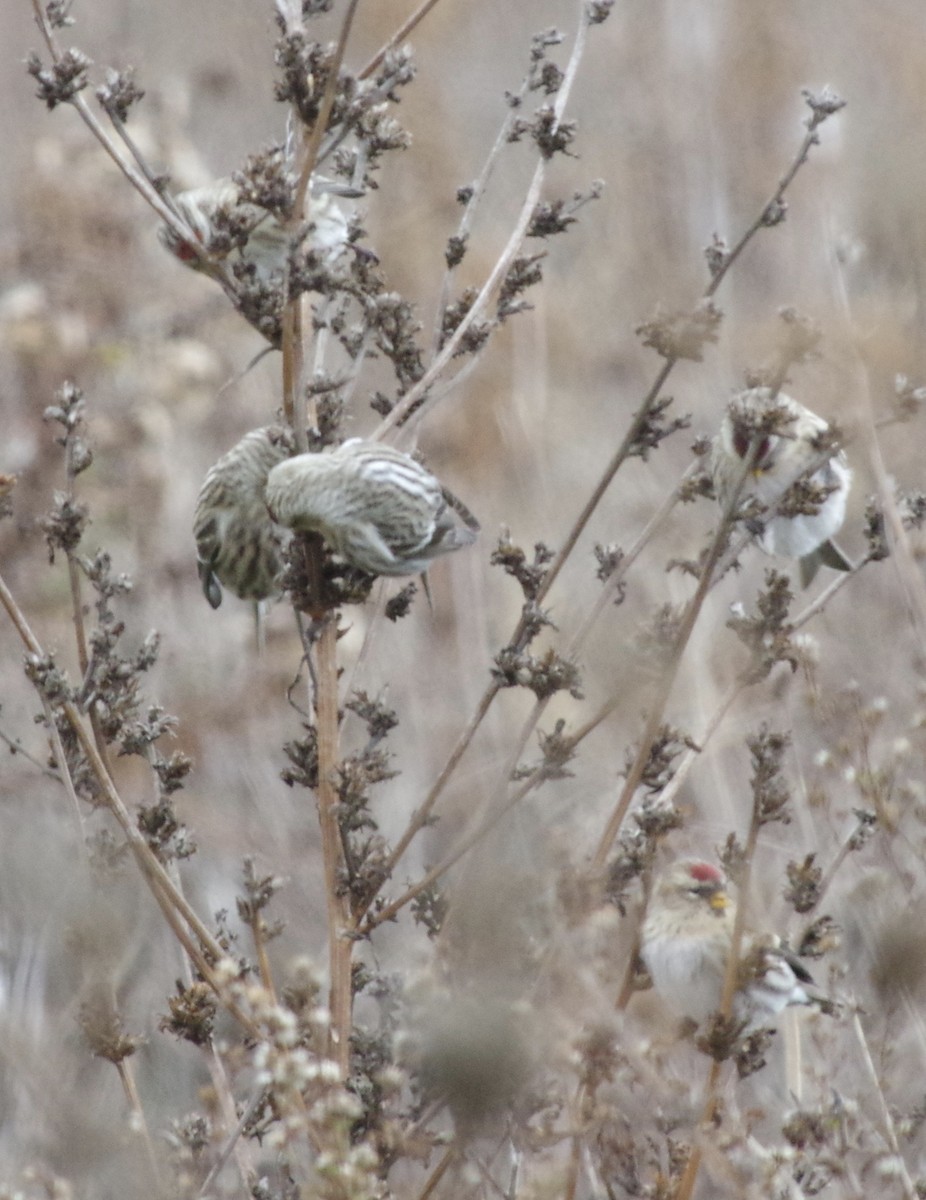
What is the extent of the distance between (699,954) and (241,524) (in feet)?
4.63

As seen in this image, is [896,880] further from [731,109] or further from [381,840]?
[731,109]

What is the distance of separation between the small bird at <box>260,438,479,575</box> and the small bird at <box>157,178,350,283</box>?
1.09ft

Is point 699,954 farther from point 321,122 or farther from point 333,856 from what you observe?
point 321,122

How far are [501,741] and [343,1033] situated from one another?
3.25 m

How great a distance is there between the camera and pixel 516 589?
7.05 meters

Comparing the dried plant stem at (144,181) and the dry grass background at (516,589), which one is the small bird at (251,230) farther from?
the dry grass background at (516,589)

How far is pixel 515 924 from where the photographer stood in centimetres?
231

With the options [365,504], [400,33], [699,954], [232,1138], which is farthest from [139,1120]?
[400,33]

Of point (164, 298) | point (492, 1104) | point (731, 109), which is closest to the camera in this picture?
point (492, 1104)

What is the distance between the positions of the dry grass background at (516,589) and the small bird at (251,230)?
0.64 m

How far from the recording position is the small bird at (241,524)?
11.4 feet

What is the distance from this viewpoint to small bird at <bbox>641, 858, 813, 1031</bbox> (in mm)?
3268

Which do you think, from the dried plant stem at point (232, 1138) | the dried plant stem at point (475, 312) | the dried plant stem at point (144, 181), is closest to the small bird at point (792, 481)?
the dried plant stem at point (475, 312)

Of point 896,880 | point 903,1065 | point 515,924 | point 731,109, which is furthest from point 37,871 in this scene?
point 731,109
